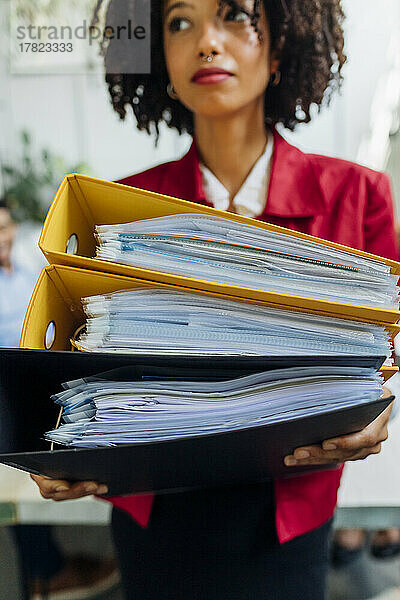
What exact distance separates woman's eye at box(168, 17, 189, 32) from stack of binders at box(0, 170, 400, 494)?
0.36 meters

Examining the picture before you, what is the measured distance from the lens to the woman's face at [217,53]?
74 centimetres

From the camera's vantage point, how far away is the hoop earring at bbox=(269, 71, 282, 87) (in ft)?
2.57

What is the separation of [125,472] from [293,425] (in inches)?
7.1

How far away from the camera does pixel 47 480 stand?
587mm

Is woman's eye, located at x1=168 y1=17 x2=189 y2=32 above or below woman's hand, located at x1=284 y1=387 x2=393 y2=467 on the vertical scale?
above

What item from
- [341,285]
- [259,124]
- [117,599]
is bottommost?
[117,599]

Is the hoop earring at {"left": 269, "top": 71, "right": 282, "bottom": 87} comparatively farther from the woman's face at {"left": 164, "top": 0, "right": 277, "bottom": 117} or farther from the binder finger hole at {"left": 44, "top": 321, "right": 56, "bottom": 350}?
the binder finger hole at {"left": 44, "top": 321, "right": 56, "bottom": 350}

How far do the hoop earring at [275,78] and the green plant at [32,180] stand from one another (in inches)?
12.1

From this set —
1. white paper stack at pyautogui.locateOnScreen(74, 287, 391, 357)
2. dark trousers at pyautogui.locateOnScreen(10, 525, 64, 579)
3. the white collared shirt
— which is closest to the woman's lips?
the white collared shirt

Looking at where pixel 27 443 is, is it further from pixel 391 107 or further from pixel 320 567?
pixel 391 107

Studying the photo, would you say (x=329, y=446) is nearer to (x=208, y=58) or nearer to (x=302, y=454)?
(x=302, y=454)

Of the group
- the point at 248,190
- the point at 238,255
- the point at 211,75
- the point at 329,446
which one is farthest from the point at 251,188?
the point at 329,446

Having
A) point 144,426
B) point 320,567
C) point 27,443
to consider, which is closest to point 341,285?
point 144,426

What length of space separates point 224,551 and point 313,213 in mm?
473
